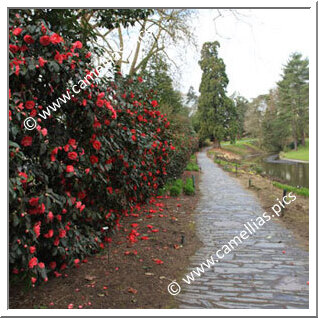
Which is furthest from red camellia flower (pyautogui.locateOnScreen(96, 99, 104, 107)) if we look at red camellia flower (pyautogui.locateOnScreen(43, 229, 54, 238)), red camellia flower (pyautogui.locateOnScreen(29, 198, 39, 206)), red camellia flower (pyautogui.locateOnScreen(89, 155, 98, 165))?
red camellia flower (pyautogui.locateOnScreen(43, 229, 54, 238))

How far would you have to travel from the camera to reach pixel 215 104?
78.2ft

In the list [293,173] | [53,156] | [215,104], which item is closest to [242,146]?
[215,104]

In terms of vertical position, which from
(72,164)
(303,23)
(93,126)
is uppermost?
(303,23)

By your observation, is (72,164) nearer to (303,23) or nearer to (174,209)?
(303,23)

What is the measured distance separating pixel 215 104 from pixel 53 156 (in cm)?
2316

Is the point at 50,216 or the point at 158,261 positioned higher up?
the point at 50,216

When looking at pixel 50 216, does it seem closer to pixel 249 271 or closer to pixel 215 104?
pixel 249 271

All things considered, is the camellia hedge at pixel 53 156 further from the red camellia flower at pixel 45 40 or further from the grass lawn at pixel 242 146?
the grass lawn at pixel 242 146

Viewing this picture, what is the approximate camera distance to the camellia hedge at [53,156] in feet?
5.73

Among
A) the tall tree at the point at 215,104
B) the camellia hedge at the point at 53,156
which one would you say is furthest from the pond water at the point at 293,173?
the camellia hedge at the point at 53,156
